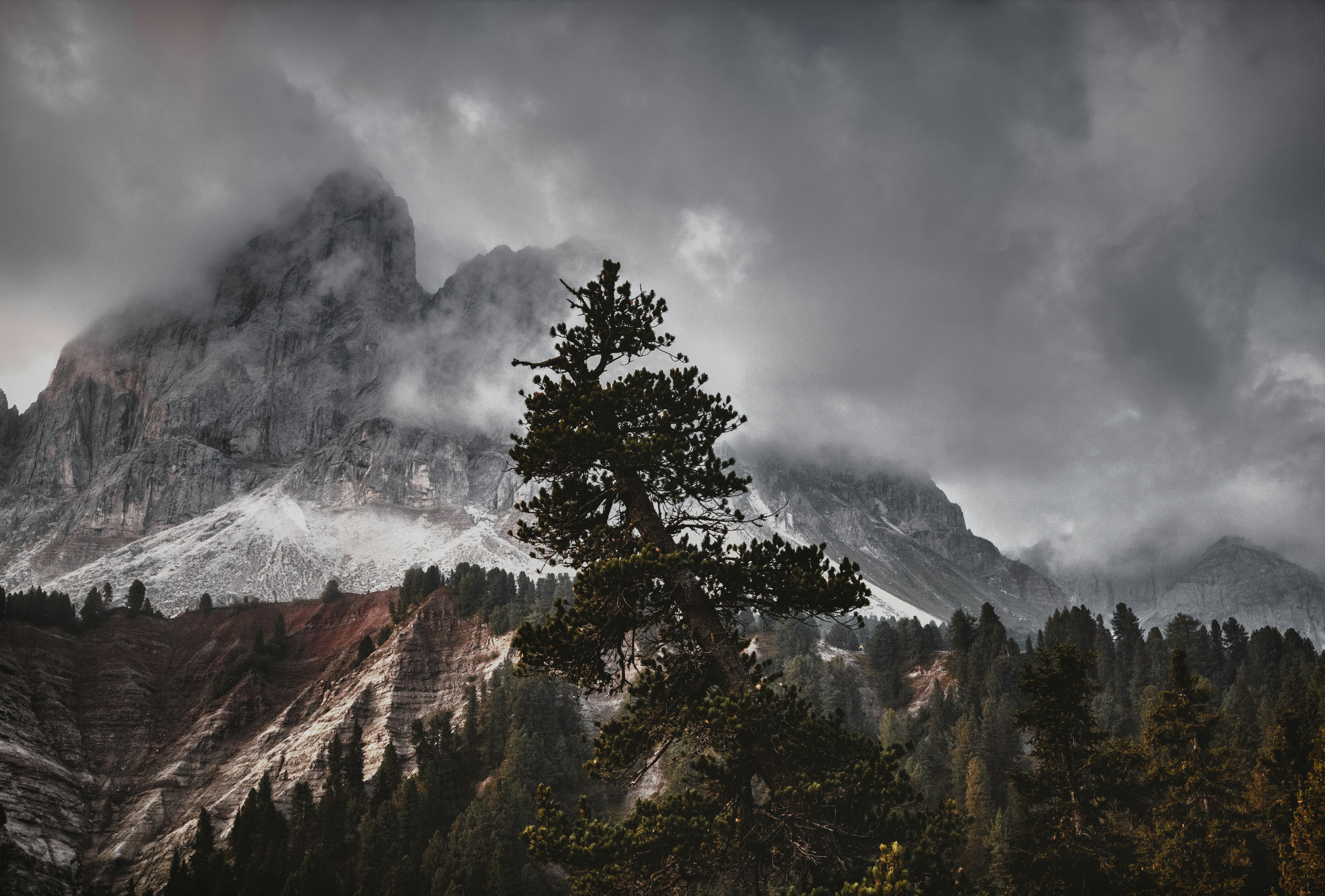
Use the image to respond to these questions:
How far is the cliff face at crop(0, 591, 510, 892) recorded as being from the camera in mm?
88500

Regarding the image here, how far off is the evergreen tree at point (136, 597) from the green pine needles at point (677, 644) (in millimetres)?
150822

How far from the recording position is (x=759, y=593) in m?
15.5

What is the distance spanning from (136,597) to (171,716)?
123 ft

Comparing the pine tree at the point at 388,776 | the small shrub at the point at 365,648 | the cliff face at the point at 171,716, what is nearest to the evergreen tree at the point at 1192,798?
the pine tree at the point at 388,776

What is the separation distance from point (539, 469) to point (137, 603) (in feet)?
511

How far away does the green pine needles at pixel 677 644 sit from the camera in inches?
538

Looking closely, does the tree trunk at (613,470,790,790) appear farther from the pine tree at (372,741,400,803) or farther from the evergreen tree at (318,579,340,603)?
the evergreen tree at (318,579,340,603)

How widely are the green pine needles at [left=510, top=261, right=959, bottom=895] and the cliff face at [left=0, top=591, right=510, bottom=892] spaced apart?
96452 millimetres

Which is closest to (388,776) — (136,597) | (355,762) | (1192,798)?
(355,762)

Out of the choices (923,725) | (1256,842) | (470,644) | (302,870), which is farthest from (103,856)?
(1256,842)

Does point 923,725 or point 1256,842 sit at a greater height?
point 923,725

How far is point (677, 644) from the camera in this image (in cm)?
1522

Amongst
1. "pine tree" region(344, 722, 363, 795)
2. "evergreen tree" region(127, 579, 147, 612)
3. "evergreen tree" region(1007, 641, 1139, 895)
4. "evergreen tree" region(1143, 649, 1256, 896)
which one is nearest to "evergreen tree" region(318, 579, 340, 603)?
"evergreen tree" region(127, 579, 147, 612)

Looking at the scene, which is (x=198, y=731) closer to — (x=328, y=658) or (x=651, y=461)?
(x=328, y=658)
